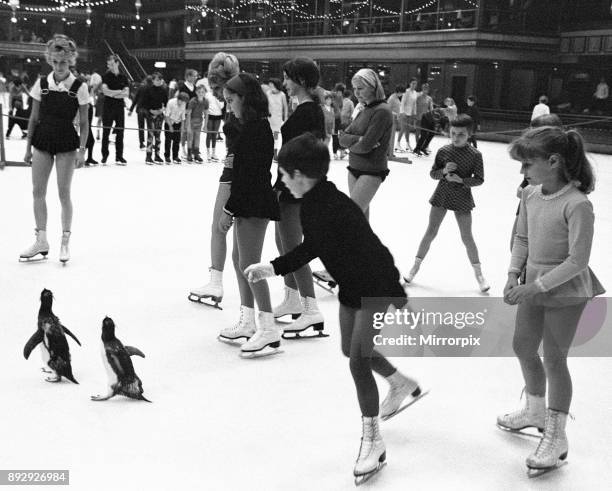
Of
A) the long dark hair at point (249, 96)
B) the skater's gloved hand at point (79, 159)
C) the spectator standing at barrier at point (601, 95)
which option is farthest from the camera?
the spectator standing at barrier at point (601, 95)

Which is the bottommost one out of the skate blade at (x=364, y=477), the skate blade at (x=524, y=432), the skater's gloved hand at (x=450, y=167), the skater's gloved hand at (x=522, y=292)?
the skate blade at (x=524, y=432)

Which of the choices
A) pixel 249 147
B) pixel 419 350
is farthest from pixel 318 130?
pixel 419 350

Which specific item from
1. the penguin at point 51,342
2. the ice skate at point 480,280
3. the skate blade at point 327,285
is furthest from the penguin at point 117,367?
the ice skate at point 480,280

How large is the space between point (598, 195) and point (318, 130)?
24.1ft

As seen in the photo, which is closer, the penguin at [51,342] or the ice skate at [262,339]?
the penguin at [51,342]

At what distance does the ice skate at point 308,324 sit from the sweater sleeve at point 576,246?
5.83 feet

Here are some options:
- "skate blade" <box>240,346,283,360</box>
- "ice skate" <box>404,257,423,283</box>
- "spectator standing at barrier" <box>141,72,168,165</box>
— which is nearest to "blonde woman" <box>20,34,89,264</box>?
"skate blade" <box>240,346,283,360</box>

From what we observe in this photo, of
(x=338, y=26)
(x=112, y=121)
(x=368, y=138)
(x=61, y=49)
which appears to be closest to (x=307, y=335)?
(x=368, y=138)

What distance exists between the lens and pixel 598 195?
9.84 m

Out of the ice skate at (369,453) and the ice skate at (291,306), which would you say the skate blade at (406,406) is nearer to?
the ice skate at (369,453)

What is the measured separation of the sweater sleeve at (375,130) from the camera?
440cm

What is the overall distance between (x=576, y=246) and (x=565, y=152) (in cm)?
34

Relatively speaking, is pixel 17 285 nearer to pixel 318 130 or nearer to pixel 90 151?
pixel 318 130

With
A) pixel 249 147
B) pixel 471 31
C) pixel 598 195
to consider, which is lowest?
pixel 598 195
